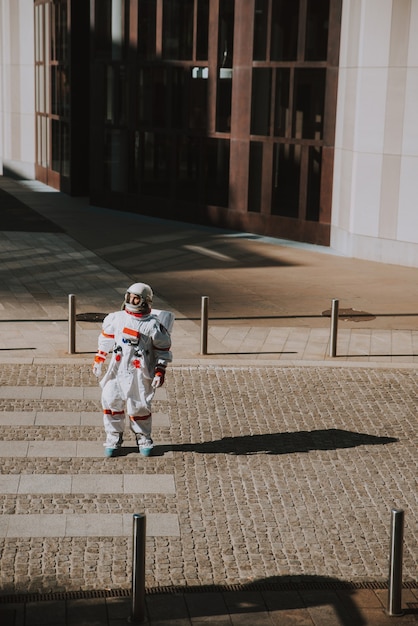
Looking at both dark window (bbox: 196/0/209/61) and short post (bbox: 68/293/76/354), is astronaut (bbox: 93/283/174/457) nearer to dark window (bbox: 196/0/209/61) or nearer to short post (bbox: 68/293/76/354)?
short post (bbox: 68/293/76/354)

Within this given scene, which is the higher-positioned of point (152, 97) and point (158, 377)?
point (152, 97)

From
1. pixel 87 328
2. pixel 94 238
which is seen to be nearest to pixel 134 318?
pixel 87 328

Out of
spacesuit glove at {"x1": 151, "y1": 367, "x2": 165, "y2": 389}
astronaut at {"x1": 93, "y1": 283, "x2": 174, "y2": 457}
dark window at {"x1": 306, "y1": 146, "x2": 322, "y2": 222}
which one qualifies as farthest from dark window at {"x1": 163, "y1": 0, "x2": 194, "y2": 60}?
spacesuit glove at {"x1": 151, "y1": 367, "x2": 165, "y2": 389}

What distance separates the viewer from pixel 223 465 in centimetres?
1019

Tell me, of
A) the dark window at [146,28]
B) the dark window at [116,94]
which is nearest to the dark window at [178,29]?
the dark window at [146,28]

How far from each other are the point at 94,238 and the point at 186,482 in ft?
58.7

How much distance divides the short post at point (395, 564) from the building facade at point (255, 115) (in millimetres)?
16617

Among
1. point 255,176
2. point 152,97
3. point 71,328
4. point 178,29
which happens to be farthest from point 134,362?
point 152,97

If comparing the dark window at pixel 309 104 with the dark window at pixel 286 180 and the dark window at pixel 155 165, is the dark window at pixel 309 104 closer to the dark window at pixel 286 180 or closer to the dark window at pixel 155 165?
the dark window at pixel 286 180

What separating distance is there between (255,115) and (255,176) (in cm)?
167

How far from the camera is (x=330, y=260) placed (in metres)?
24.0

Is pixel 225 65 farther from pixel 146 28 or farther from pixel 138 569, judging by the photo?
pixel 138 569

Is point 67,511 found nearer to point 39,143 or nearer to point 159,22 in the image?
point 159,22

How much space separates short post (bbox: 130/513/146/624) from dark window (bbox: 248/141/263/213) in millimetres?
21862
